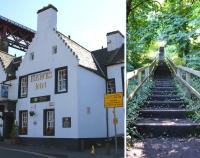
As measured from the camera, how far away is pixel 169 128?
1200 millimetres

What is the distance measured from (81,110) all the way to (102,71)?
1.00 meters

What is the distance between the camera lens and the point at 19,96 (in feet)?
16.7

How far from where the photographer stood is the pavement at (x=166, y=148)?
1121 mm

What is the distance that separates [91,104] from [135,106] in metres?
3.59

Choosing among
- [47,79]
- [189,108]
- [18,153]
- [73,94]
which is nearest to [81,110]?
[73,94]

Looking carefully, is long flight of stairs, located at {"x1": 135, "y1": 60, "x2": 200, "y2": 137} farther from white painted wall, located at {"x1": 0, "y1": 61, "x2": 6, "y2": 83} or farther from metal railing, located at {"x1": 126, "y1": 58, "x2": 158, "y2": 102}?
white painted wall, located at {"x1": 0, "y1": 61, "x2": 6, "y2": 83}

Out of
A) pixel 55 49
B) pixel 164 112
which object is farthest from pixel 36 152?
pixel 164 112

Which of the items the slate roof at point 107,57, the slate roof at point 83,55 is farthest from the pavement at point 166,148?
the slate roof at point 107,57

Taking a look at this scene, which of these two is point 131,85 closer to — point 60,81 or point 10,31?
point 10,31

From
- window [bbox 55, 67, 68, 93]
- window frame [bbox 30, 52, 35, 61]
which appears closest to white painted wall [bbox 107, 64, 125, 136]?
window [bbox 55, 67, 68, 93]

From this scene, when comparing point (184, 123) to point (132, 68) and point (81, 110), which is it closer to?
point (132, 68)

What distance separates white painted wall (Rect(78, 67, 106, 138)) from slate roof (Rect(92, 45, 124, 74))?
1.93ft

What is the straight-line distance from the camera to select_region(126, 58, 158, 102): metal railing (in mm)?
1254

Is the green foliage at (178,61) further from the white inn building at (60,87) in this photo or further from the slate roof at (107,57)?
the slate roof at (107,57)
